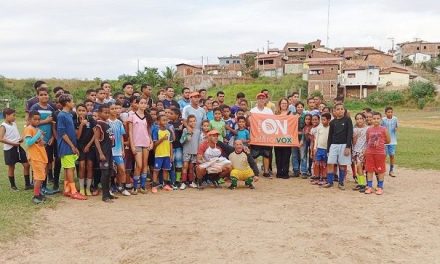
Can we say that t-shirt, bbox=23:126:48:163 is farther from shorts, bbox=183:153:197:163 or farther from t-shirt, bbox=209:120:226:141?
t-shirt, bbox=209:120:226:141

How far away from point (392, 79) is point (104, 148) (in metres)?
56.8

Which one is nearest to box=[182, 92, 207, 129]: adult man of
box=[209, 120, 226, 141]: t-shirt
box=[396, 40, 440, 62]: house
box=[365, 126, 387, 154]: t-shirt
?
box=[209, 120, 226, 141]: t-shirt

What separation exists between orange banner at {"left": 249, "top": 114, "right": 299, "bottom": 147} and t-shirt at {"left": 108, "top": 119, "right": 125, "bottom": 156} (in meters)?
3.61

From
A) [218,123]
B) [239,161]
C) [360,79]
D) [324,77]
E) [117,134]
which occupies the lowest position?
[239,161]

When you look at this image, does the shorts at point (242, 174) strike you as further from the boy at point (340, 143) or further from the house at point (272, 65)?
the house at point (272, 65)

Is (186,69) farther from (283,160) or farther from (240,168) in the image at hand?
(240,168)

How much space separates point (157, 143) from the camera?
8680 millimetres

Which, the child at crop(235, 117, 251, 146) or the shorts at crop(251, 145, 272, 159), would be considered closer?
the child at crop(235, 117, 251, 146)

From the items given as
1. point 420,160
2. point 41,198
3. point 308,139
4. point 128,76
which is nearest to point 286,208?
point 308,139

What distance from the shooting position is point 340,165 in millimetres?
9320

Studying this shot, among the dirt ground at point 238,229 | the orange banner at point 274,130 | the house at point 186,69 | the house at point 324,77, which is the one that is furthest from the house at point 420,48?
the dirt ground at point 238,229

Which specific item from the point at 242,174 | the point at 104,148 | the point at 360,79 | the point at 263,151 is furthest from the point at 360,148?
the point at 360,79

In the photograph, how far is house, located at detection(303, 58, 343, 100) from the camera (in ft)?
188

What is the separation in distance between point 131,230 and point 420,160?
10.7 meters
